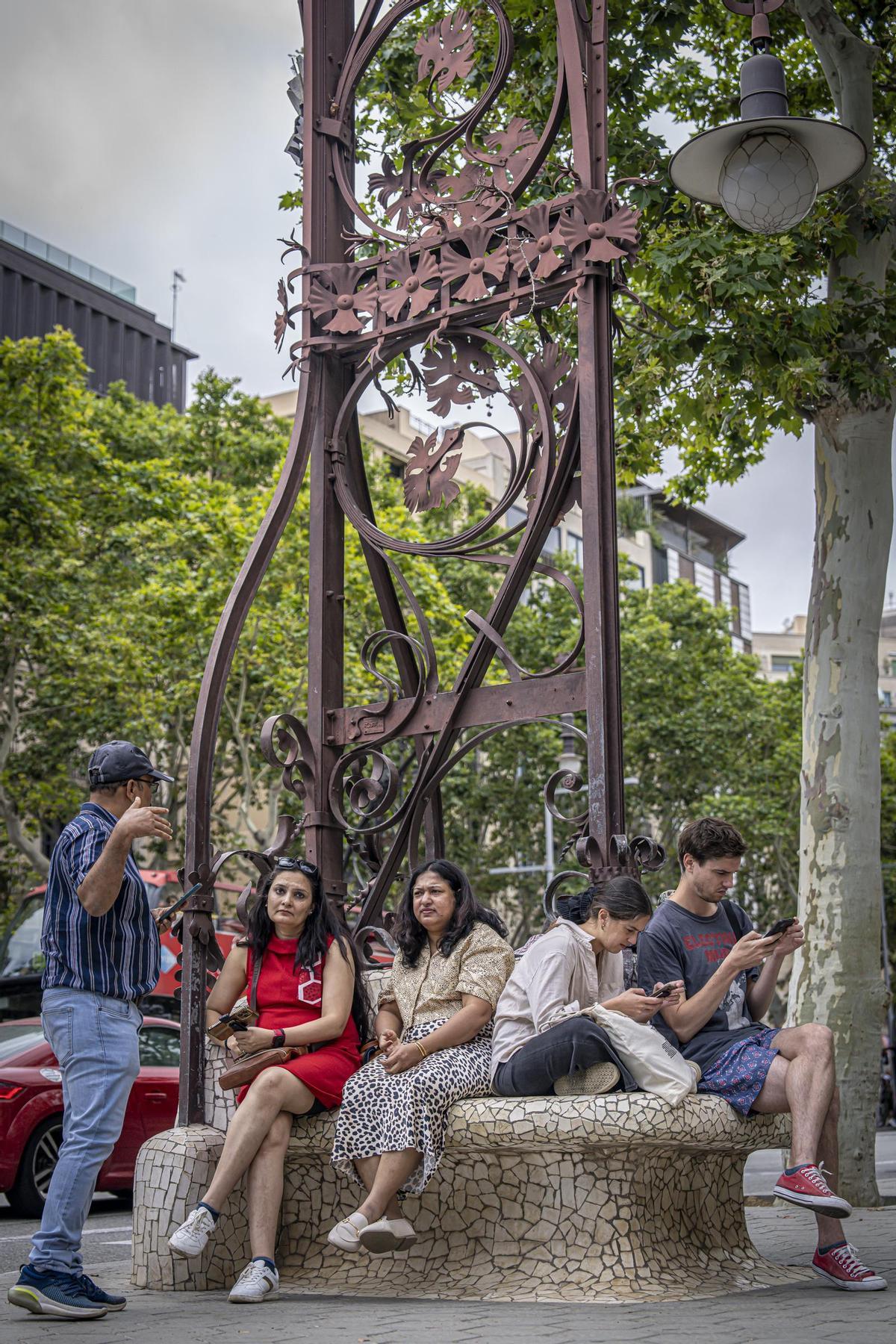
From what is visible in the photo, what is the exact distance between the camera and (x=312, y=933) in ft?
20.9

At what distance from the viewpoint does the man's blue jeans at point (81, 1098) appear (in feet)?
17.5

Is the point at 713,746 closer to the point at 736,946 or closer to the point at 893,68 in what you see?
the point at 893,68

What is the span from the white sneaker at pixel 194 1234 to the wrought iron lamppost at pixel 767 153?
14.9 feet

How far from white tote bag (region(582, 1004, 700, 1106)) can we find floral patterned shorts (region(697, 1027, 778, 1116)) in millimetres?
223

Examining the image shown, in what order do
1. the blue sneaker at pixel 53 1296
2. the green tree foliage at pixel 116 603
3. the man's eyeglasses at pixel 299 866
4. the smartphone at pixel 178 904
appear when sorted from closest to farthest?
the blue sneaker at pixel 53 1296
the man's eyeglasses at pixel 299 866
the smartphone at pixel 178 904
the green tree foliage at pixel 116 603

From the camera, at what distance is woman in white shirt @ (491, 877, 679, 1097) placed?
5.57 metres

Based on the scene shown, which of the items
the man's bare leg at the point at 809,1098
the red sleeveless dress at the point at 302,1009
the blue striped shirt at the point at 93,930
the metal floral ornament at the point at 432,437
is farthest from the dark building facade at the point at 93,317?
the man's bare leg at the point at 809,1098

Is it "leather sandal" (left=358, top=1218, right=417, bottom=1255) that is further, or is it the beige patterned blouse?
the beige patterned blouse

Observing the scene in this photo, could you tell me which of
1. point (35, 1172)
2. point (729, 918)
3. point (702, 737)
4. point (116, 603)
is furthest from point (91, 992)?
point (702, 737)

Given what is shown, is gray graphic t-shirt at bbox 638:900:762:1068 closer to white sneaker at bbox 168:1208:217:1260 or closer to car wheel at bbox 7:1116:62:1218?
white sneaker at bbox 168:1208:217:1260

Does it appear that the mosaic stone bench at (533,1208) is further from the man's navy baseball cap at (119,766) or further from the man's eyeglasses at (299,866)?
the man's navy baseball cap at (119,766)

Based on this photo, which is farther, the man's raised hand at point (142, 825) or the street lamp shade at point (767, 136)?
the street lamp shade at point (767, 136)

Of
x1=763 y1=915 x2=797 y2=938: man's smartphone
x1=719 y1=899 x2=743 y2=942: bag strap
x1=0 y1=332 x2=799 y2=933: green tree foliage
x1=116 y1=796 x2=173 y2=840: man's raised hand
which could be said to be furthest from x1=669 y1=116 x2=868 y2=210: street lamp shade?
x1=0 y1=332 x2=799 y2=933: green tree foliage

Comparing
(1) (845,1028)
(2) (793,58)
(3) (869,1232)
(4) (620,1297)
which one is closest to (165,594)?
(2) (793,58)
